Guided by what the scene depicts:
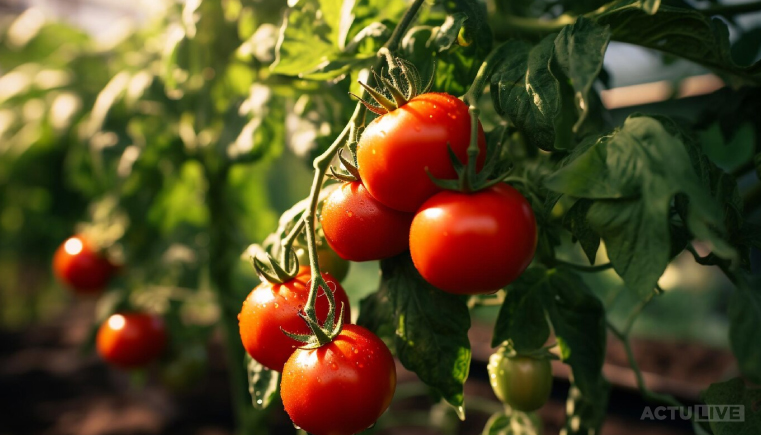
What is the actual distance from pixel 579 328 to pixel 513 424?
24 cm

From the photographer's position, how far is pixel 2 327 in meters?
2.88

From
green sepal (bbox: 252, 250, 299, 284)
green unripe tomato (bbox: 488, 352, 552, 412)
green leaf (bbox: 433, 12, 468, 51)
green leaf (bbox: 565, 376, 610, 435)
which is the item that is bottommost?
green leaf (bbox: 565, 376, 610, 435)

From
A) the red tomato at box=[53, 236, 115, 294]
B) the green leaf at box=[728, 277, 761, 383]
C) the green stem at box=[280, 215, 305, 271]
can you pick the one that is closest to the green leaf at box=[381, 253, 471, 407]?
the green stem at box=[280, 215, 305, 271]

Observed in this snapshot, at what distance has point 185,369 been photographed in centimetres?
126

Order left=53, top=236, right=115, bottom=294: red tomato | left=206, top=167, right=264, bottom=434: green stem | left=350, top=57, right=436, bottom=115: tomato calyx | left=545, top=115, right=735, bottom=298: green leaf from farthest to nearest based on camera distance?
1. left=53, top=236, right=115, bottom=294: red tomato
2. left=206, top=167, right=264, bottom=434: green stem
3. left=350, top=57, right=436, bottom=115: tomato calyx
4. left=545, top=115, right=735, bottom=298: green leaf

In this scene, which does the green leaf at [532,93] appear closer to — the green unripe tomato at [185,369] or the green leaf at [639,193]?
the green leaf at [639,193]

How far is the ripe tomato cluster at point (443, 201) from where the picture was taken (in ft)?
1.38

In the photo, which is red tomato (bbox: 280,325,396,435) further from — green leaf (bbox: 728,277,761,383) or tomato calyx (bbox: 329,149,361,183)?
green leaf (bbox: 728,277,761,383)

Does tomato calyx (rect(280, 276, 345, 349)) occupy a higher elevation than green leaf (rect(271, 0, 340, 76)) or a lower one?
lower

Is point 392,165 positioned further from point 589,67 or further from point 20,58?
point 20,58

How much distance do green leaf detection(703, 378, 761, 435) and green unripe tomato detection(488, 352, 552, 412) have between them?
157 mm

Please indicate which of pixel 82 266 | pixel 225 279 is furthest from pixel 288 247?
pixel 82 266

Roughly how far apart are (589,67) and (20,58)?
2291 millimetres

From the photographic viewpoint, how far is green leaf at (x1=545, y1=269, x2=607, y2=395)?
0.57 meters
